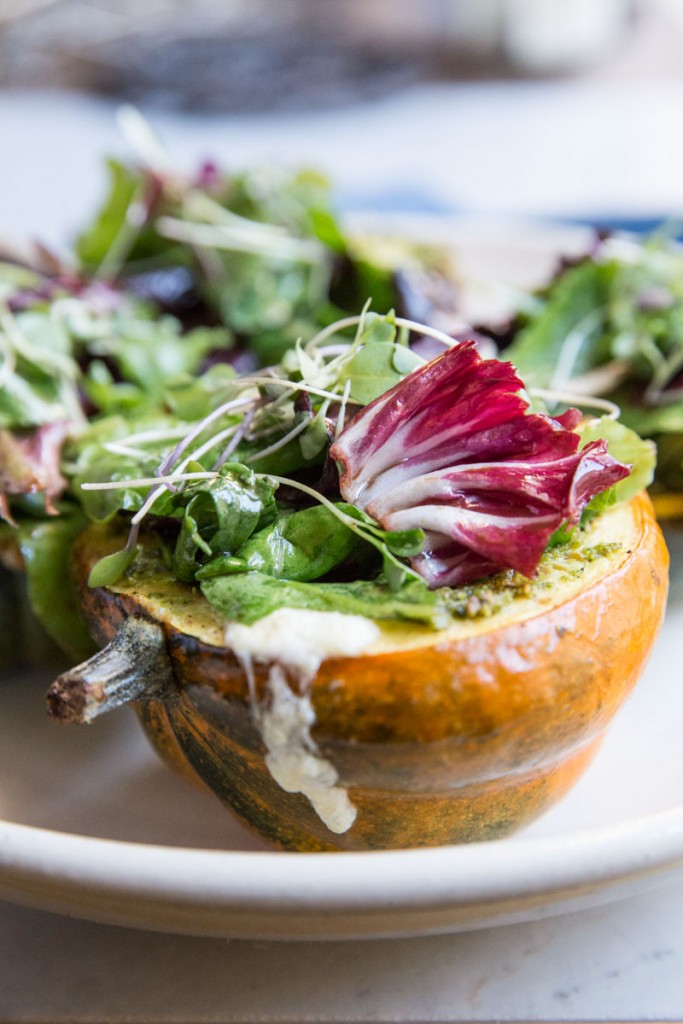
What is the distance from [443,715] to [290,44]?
5993 mm

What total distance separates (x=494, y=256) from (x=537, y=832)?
1.84 metres

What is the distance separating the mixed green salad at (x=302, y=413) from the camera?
→ 3.78 feet

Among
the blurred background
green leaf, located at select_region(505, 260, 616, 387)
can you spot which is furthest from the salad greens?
the blurred background

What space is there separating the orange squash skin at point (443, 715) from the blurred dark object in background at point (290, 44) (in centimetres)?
518

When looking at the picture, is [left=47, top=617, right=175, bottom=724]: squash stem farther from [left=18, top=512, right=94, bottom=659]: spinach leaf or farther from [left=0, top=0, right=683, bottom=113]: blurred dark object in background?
[left=0, top=0, right=683, bottom=113]: blurred dark object in background

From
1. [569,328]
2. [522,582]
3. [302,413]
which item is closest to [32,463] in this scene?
[302,413]

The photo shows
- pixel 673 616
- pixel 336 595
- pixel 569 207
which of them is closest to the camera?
pixel 336 595

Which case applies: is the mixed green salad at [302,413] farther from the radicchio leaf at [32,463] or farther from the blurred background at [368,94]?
the blurred background at [368,94]

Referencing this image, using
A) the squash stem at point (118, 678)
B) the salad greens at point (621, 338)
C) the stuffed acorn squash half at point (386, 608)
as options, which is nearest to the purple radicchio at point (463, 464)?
the stuffed acorn squash half at point (386, 608)

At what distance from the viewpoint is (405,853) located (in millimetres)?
1005

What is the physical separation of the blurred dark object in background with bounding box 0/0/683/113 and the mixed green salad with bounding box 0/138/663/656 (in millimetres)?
3613

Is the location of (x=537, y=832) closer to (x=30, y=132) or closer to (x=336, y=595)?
(x=336, y=595)

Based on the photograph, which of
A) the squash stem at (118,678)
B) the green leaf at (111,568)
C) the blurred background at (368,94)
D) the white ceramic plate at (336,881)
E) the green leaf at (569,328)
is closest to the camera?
the white ceramic plate at (336,881)

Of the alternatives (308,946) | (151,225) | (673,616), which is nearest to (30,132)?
(151,225)
